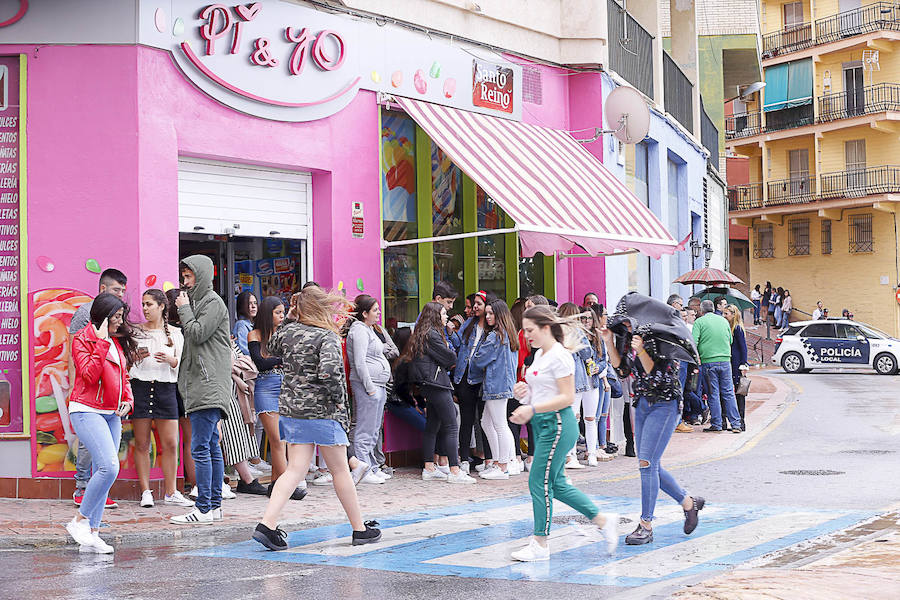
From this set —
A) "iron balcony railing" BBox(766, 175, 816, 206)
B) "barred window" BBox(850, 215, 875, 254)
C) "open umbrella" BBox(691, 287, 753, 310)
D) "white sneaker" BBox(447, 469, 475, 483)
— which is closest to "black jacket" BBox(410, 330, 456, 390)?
"white sneaker" BBox(447, 469, 475, 483)

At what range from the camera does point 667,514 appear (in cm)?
891

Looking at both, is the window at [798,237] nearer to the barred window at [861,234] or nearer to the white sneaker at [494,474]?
the barred window at [861,234]

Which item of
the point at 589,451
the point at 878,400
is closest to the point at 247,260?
the point at 589,451

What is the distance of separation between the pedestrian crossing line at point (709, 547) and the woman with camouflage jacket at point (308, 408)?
2.01 meters

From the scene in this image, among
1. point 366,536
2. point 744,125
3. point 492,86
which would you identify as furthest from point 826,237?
point 366,536

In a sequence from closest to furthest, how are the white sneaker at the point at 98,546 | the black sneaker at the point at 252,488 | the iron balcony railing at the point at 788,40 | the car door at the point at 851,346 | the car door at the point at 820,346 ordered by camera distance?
the white sneaker at the point at 98,546, the black sneaker at the point at 252,488, the car door at the point at 851,346, the car door at the point at 820,346, the iron balcony railing at the point at 788,40

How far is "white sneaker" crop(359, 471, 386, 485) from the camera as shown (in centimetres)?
1112

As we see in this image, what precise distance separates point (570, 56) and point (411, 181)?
12.1 ft

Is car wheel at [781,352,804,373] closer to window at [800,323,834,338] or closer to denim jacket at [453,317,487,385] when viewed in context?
window at [800,323,834,338]

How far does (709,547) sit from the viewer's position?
7.47 meters

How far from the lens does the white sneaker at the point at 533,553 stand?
714 centimetres

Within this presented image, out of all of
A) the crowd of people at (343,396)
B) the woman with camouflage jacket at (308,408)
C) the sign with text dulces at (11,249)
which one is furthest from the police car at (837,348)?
the woman with camouflage jacket at (308,408)

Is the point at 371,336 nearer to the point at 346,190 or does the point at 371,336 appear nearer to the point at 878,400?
the point at 346,190

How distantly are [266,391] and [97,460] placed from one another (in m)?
2.45
